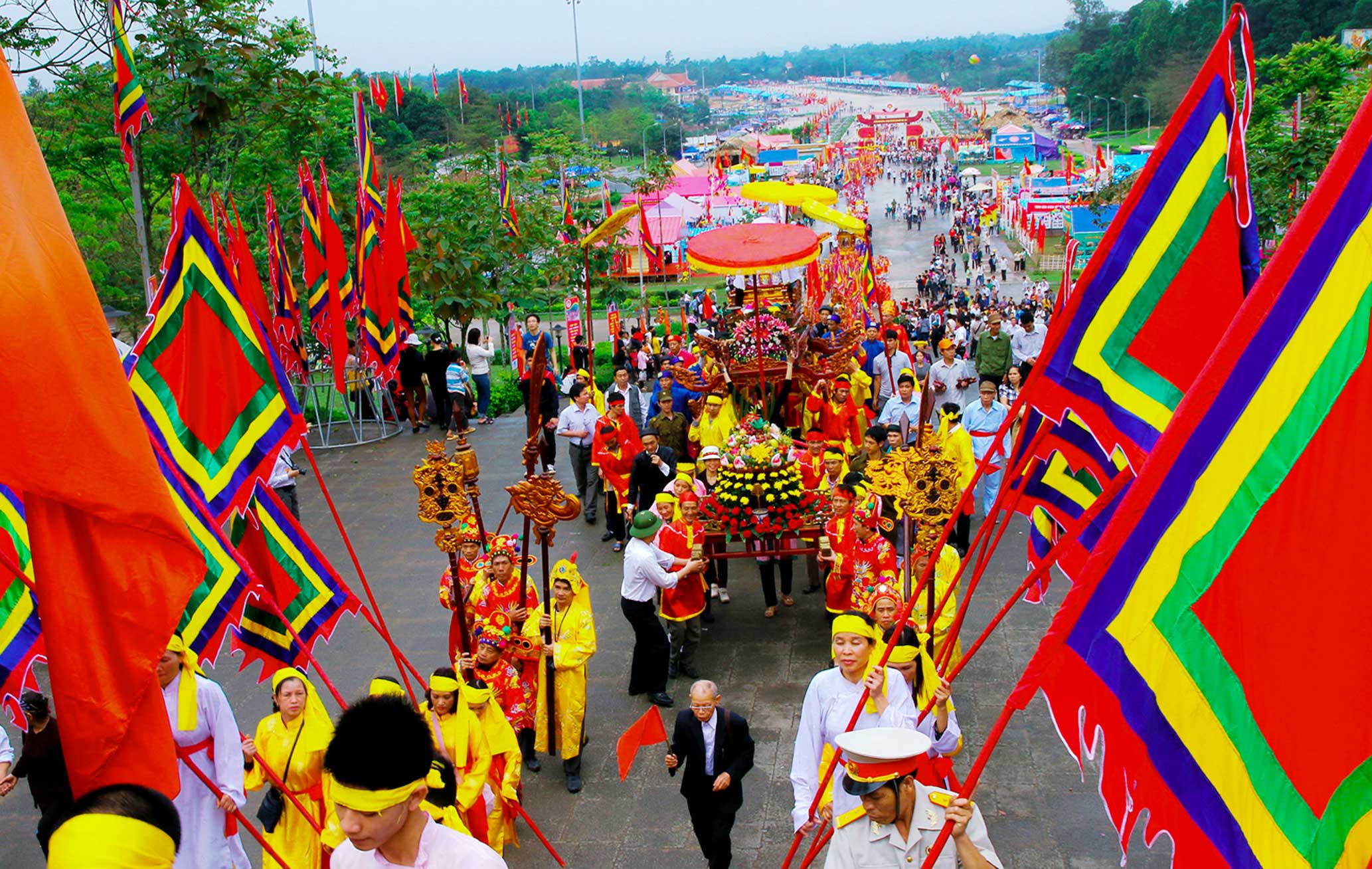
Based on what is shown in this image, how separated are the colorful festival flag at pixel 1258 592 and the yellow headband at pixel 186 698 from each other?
3.98 metres

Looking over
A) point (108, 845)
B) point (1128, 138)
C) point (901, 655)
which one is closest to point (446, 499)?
point (901, 655)

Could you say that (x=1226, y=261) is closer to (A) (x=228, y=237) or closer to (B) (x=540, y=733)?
(B) (x=540, y=733)

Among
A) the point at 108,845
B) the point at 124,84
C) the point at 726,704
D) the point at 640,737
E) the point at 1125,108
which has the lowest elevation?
the point at 1125,108

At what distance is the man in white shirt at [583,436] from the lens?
12.4 m

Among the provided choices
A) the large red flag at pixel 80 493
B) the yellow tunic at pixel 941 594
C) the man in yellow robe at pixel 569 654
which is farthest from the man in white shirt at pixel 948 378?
the large red flag at pixel 80 493

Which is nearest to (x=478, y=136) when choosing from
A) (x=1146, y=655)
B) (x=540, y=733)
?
Answer: (x=540, y=733)

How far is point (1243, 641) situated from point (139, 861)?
2860 millimetres

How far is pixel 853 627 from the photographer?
224 inches

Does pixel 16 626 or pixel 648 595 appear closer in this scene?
pixel 16 626

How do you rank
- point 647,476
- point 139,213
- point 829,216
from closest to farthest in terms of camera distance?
1. point 647,476
2. point 139,213
3. point 829,216

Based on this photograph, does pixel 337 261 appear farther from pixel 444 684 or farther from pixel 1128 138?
pixel 1128 138

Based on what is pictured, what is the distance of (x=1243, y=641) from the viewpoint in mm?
3316

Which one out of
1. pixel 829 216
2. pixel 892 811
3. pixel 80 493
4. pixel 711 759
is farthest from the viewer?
pixel 829 216

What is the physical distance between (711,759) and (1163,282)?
3.19 meters
